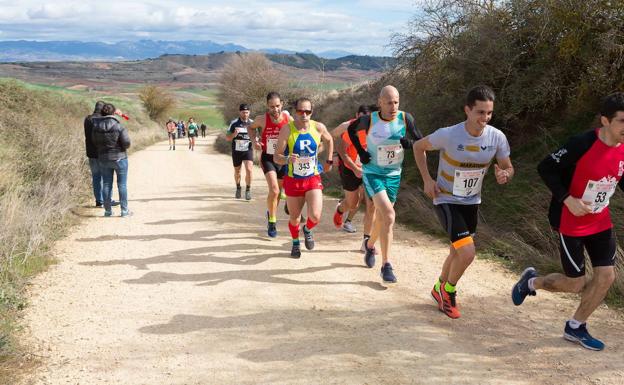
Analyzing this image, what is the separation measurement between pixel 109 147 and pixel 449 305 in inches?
277

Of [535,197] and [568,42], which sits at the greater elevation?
[568,42]

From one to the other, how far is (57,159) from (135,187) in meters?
3.03

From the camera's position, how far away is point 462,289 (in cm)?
618

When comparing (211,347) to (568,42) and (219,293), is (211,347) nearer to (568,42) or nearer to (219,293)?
(219,293)

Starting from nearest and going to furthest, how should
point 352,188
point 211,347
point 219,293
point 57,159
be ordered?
point 211,347, point 219,293, point 352,188, point 57,159

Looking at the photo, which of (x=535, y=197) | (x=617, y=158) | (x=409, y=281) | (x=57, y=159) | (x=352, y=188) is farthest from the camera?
(x=57, y=159)

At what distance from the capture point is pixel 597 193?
4309 millimetres

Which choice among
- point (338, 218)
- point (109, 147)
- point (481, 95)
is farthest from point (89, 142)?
point (481, 95)

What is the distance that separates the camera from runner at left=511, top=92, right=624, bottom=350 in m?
4.23

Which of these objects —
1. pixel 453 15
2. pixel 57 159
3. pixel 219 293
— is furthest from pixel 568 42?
pixel 57 159

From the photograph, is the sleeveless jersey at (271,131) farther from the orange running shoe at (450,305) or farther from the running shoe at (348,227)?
the orange running shoe at (450,305)

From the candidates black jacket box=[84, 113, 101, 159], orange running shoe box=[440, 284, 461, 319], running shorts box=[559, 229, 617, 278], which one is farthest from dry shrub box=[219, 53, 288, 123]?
running shorts box=[559, 229, 617, 278]

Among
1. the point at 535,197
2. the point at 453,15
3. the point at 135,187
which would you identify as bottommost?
the point at 135,187

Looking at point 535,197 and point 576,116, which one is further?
point 576,116
